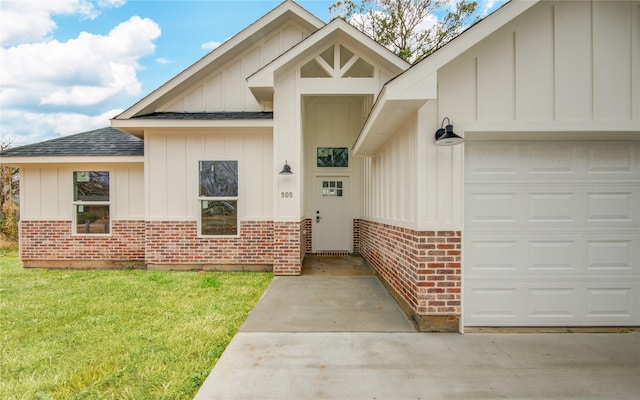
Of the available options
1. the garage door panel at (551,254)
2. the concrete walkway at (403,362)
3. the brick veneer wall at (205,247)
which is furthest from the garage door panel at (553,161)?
the brick veneer wall at (205,247)

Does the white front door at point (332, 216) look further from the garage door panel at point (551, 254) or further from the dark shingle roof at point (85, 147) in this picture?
the garage door panel at point (551, 254)

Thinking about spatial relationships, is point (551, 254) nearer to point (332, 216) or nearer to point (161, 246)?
point (332, 216)

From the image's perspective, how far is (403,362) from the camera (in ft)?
9.64

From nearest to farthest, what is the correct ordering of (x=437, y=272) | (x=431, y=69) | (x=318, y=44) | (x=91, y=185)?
1. (x=431, y=69)
2. (x=437, y=272)
3. (x=318, y=44)
4. (x=91, y=185)

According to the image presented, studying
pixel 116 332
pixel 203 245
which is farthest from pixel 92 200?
pixel 116 332

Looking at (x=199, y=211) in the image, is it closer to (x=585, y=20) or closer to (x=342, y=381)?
(x=342, y=381)

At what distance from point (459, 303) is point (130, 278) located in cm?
658

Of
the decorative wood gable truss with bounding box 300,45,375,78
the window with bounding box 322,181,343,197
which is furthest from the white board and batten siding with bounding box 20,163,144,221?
the decorative wood gable truss with bounding box 300,45,375,78

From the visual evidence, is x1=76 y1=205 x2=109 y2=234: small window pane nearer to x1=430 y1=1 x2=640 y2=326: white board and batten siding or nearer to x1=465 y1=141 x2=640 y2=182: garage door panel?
x1=430 y1=1 x2=640 y2=326: white board and batten siding

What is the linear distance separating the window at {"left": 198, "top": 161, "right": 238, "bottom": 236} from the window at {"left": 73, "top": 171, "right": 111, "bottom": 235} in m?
2.64

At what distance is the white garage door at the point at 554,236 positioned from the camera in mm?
3672

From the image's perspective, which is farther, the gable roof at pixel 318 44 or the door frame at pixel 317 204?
the door frame at pixel 317 204

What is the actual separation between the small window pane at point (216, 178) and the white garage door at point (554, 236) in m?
5.30

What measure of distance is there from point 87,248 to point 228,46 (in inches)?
252
